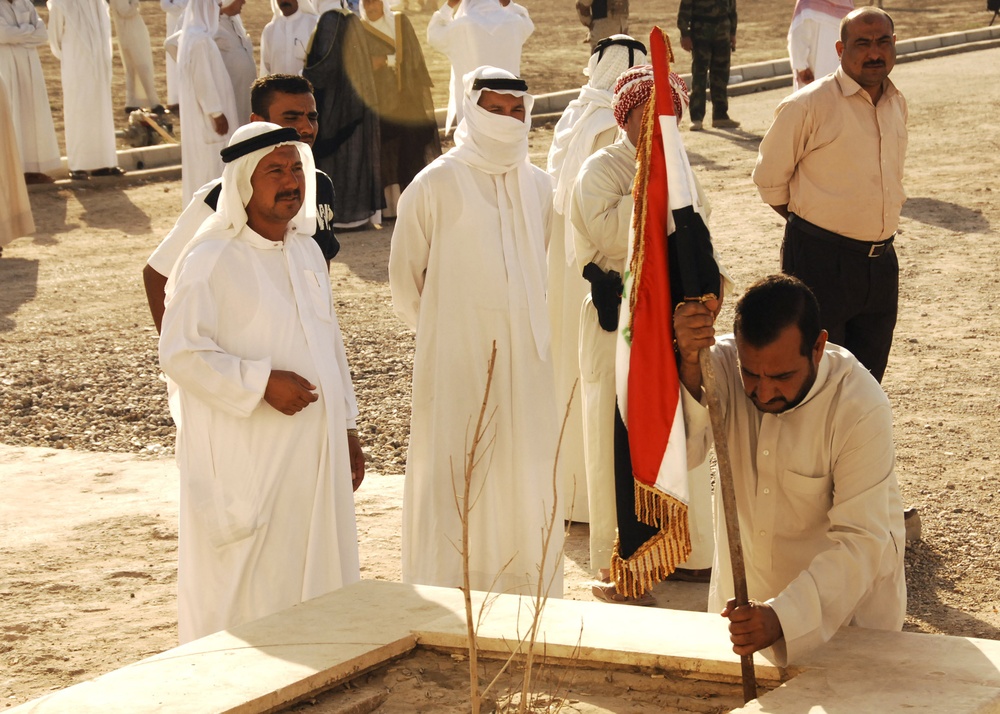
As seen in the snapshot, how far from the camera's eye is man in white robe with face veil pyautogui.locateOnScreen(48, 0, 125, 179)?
14.2 metres

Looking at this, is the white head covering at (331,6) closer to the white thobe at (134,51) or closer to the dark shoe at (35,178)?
the dark shoe at (35,178)

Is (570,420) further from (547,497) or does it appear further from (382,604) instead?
(382,604)

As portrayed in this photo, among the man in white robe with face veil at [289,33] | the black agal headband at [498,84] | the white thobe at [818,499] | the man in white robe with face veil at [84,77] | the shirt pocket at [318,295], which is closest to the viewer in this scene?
the white thobe at [818,499]

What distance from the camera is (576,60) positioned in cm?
2120

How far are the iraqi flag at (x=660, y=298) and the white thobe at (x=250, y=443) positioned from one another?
1.21 meters

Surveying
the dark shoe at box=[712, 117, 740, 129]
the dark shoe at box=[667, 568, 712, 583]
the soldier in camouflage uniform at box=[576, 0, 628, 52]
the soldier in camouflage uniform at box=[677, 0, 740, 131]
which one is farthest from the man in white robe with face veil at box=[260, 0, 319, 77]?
the dark shoe at box=[667, 568, 712, 583]

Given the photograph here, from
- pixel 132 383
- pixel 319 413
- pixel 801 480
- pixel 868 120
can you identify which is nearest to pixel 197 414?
pixel 319 413

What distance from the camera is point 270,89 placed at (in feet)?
17.2

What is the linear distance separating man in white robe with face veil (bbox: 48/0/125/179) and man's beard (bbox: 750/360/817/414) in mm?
11924

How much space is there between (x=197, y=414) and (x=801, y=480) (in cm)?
187

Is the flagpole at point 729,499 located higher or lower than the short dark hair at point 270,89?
lower

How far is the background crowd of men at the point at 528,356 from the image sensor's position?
3.41 m

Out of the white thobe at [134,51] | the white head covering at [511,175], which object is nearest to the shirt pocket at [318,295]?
the white head covering at [511,175]

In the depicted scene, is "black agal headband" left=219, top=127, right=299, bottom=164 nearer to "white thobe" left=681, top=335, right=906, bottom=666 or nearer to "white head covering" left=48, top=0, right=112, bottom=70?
"white thobe" left=681, top=335, right=906, bottom=666
